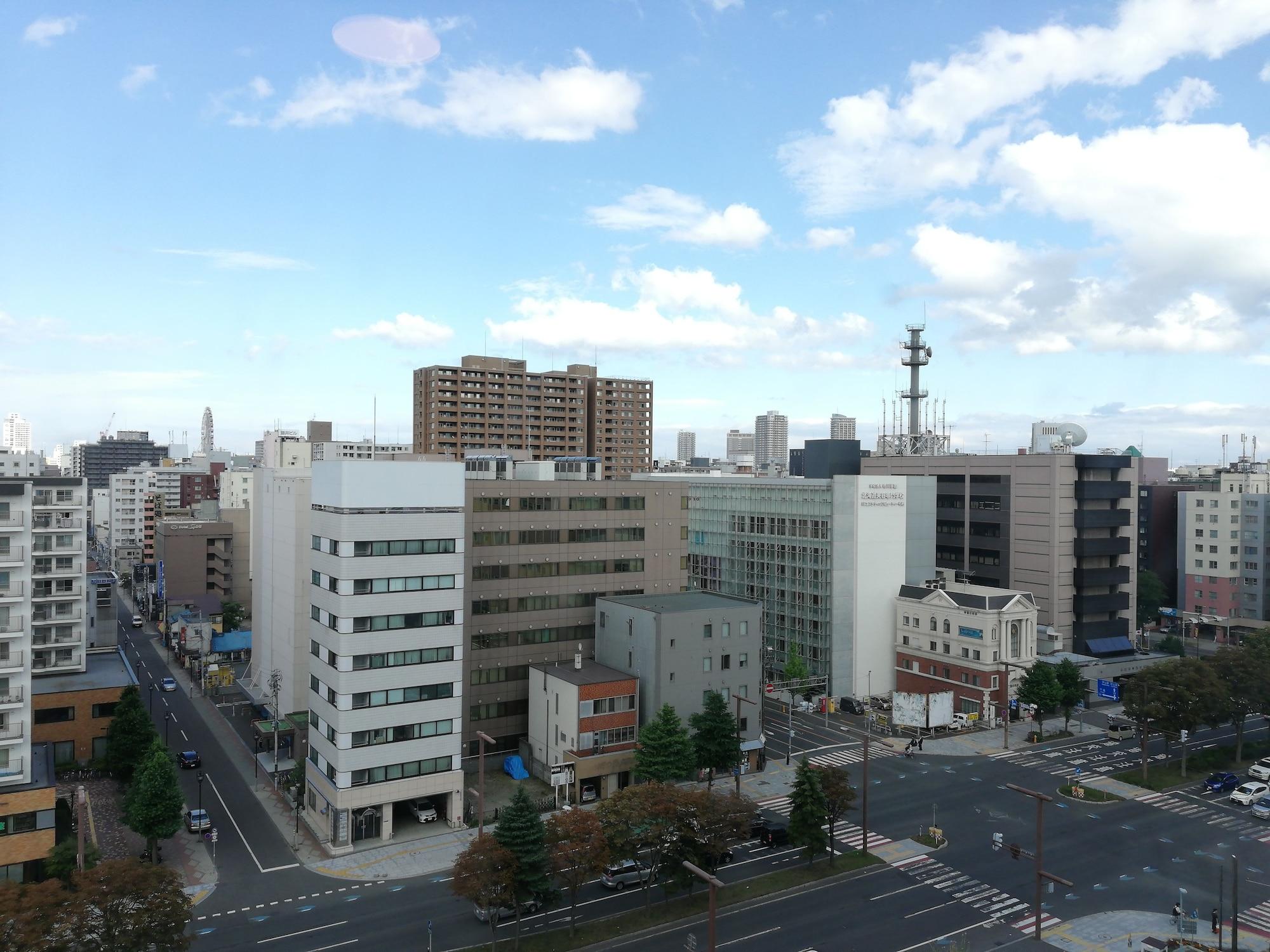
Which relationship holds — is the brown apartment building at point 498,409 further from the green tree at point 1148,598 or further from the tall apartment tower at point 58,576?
the green tree at point 1148,598

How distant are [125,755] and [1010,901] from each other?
5989 centimetres

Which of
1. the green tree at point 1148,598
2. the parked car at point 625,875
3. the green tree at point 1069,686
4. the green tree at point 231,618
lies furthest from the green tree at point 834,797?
the green tree at point 1148,598

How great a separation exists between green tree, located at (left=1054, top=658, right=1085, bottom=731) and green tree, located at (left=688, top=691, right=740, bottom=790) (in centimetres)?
3599

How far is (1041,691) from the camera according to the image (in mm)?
79438

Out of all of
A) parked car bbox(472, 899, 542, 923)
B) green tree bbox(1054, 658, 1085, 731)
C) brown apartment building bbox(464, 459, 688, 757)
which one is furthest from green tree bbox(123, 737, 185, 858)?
green tree bbox(1054, 658, 1085, 731)

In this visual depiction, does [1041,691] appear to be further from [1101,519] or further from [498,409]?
[498,409]

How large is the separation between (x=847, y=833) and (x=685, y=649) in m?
17.9

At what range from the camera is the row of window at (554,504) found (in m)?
73.1

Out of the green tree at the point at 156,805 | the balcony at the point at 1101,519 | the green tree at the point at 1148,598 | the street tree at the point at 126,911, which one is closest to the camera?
the street tree at the point at 126,911

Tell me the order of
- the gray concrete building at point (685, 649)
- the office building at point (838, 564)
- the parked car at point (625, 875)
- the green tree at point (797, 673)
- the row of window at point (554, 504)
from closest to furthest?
Result: the parked car at point (625, 875)
the gray concrete building at point (685, 649)
the row of window at point (554, 504)
the green tree at point (797, 673)
the office building at point (838, 564)

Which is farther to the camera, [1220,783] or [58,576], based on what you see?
[58,576]

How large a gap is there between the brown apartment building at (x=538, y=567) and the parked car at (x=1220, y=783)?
4541 cm

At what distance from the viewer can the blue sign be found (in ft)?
301

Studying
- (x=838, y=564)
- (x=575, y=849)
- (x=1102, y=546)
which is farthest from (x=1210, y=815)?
(x=575, y=849)
